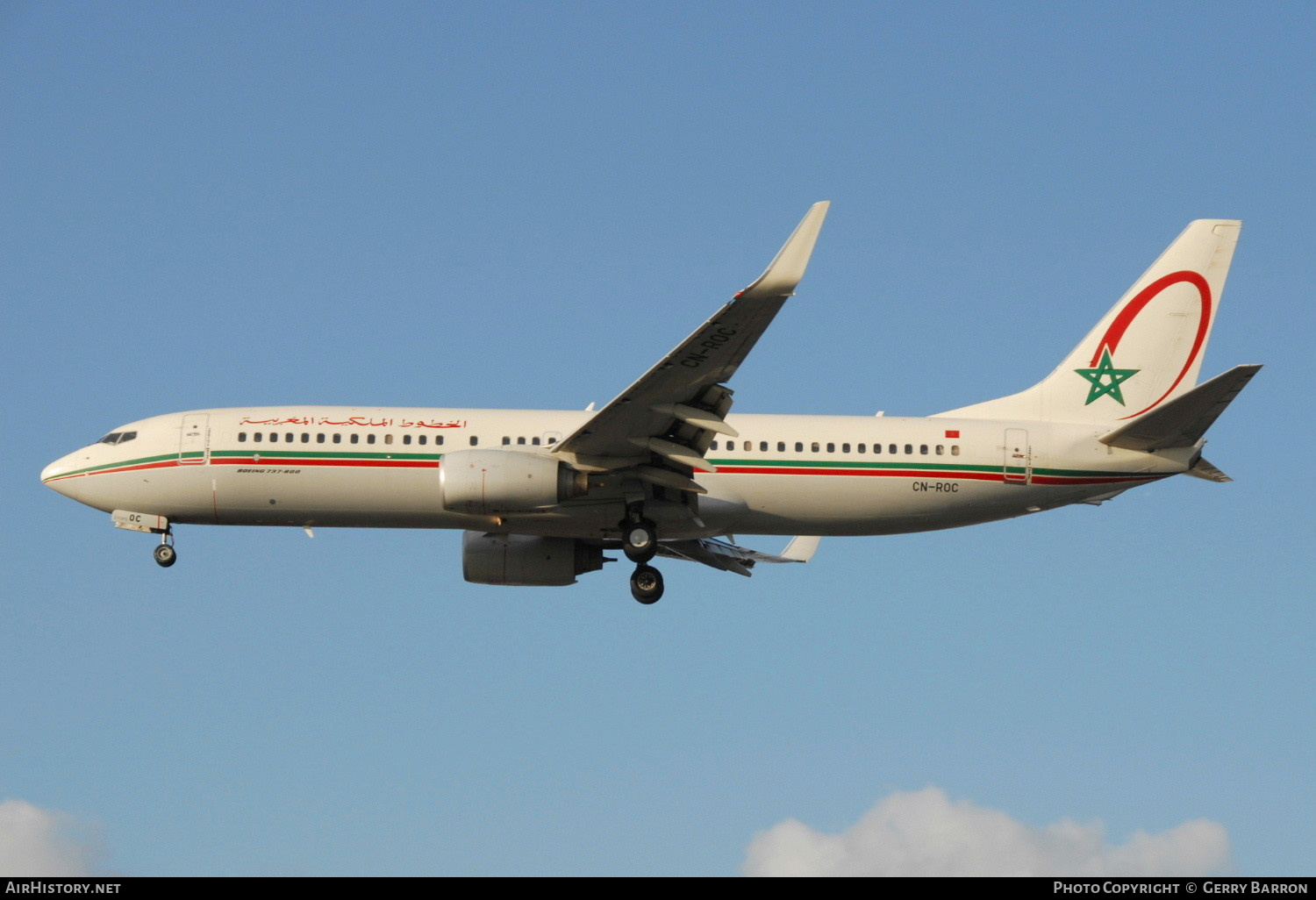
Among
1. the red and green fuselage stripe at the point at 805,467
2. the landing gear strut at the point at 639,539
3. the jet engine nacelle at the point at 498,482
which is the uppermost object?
the red and green fuselage stripe at the point at 805,467

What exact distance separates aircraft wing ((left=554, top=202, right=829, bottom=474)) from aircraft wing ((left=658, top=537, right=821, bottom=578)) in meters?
6.30

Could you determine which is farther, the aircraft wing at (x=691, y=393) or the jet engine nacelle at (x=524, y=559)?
the jet engine nacelle at (x=524, y=559)

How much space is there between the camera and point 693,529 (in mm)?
34906

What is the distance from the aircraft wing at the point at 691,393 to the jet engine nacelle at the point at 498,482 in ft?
2.47

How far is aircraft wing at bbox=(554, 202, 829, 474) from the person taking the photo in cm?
2717

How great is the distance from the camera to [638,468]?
3322 cm

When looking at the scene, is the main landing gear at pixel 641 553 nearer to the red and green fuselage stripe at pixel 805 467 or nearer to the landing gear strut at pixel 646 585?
the landing gear strut at pixel 646 585

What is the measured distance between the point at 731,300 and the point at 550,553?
37.7 ft

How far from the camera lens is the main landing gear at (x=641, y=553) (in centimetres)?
3425

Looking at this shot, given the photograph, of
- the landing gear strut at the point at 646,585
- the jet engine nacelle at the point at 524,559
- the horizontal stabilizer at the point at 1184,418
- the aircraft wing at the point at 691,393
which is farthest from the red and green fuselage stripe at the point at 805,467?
the jet engine nacelle at the point at 524,559

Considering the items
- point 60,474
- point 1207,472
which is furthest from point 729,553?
point 60,474

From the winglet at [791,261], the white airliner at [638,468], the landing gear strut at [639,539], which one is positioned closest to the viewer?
the winglet at [791,261]

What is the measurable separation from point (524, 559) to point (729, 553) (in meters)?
6.37

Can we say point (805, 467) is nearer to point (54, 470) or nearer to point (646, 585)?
point (646, 585)
